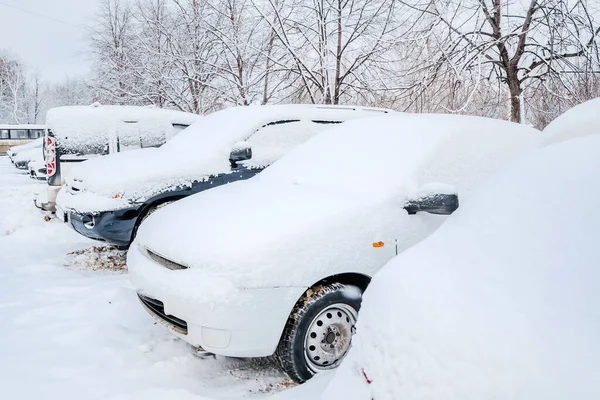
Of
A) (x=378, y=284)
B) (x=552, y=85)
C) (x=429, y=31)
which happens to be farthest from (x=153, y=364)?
(x=552, y=85)

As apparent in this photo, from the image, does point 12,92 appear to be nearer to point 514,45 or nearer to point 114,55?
point 114,55

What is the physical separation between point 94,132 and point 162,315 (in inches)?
198

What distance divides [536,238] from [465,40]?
275 inches

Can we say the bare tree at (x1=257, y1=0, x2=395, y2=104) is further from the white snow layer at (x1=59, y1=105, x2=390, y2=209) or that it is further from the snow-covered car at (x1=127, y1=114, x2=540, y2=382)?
the snow-covered car at (x1=127, y1=114, x2=540, y2=382)

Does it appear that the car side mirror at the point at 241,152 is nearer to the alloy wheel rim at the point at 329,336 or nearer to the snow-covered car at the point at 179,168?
the snow-covered car at the point at 179,168

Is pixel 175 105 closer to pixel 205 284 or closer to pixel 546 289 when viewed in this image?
pixel 205 284

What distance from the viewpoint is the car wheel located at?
2.76 meters

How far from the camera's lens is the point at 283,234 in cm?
273

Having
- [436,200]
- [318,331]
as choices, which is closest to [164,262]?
[318,331]

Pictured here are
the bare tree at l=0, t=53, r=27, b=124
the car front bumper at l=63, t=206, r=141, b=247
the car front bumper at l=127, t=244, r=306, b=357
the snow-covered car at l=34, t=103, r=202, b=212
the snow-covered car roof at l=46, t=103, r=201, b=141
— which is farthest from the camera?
the bare tree at l=0, t=53, r=27, b=124

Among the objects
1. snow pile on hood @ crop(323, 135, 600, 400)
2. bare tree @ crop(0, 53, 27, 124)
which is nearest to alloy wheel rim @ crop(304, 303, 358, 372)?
snow pile on hood @ crop(323, 135, 600, 400)

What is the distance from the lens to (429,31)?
25.0 feet

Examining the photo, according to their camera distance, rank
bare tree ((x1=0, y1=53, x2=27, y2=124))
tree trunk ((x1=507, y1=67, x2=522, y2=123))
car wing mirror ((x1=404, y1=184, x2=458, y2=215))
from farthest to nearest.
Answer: bare tree ((x1=0, y1=53, x2=27, y2=124)) → tree trunk ((x1=507, y1=67, x2=522, y2=123)) → car wing mirror ((x1=404, y1=184, x2=458, y2=215))

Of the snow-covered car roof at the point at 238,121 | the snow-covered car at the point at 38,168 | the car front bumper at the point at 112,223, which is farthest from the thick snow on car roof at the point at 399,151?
the snow-covered car at the point at 38,168
